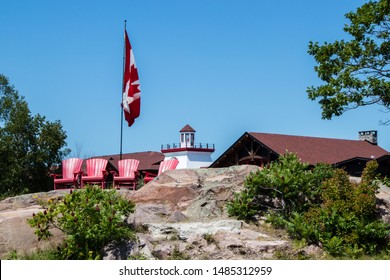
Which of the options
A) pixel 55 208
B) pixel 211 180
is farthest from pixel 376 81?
pixel 55 208

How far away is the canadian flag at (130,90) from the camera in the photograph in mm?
16453

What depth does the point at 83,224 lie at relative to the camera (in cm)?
809

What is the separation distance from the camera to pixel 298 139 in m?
33.8

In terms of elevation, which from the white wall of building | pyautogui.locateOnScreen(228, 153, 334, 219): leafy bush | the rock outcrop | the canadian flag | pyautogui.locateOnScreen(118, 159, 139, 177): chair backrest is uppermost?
the canadian flag

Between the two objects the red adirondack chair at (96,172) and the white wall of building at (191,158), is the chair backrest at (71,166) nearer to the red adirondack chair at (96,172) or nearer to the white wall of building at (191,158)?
the red adirondack chair at (96,172)

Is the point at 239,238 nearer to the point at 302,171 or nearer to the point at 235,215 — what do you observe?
the point at 235,215

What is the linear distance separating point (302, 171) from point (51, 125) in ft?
59.9

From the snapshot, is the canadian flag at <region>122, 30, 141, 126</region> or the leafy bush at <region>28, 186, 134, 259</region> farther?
the canadian flag at <region>122, 30, 141, 126</region>

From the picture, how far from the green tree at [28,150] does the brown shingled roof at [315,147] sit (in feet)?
32.9

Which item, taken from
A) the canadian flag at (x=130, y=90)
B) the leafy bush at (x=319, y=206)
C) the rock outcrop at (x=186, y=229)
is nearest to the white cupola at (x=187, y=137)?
the canadian flag at (x=130, y=90)

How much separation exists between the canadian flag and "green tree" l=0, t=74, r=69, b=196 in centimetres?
1013

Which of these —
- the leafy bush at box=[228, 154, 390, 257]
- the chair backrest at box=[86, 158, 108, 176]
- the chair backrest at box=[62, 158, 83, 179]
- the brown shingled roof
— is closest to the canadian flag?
the chair backrest at box=[86, 158, 108, 176]

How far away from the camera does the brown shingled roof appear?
30766mm

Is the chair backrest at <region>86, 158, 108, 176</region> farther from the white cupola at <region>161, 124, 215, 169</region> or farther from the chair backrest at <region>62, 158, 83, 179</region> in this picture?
the white cupola at <region>161, 124, 215, 169</region>
